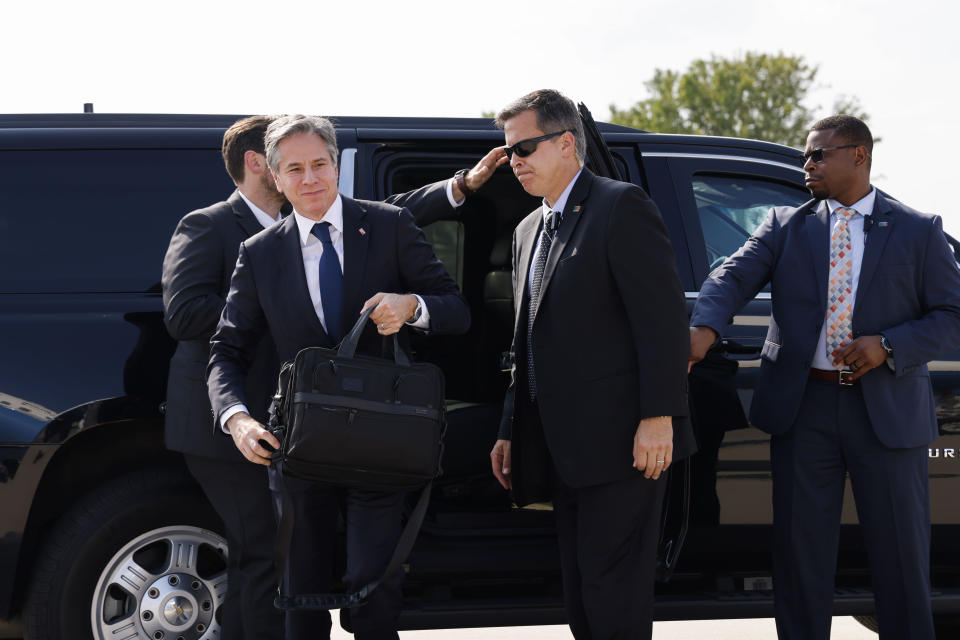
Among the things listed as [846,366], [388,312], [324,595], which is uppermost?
[388,312]

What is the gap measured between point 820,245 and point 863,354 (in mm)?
391

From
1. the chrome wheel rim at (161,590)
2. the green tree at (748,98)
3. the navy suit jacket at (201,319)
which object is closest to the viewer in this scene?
the navy suit jacket at (201,319)

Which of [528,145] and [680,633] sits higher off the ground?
[528,145]

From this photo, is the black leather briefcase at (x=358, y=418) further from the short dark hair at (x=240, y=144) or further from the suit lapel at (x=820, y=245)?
the suit lapel at (x=820, y=245)

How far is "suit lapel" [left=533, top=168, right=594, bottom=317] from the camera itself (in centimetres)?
293

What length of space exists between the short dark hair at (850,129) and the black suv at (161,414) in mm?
682

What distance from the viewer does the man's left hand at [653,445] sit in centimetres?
281

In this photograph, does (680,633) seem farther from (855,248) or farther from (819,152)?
(819,152)

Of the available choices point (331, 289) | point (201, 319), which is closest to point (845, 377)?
point (331, 289)

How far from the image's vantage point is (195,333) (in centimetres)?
309

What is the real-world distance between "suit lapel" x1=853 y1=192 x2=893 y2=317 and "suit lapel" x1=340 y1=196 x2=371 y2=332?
151 cm

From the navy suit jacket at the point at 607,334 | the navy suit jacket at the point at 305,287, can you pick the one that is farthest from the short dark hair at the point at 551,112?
the navy suit jacket at the point at 305,287

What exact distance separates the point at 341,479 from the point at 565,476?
2.05ft

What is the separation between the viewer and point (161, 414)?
3342 millimetres
